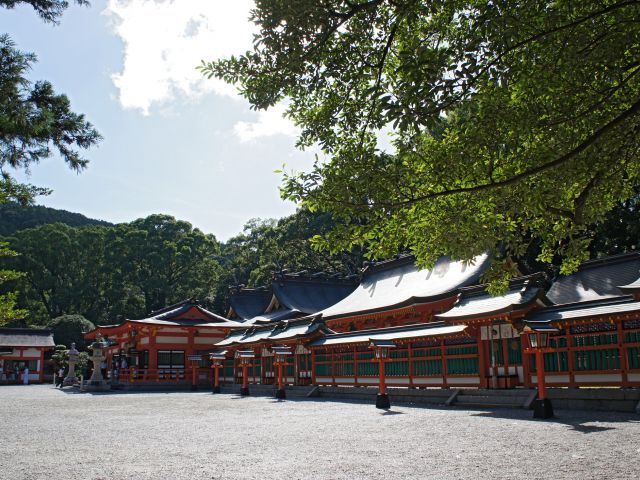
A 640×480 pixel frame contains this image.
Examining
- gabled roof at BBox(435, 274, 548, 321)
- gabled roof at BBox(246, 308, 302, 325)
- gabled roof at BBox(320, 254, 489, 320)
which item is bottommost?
gabled roof at BBox(435, 274, 548, 321)

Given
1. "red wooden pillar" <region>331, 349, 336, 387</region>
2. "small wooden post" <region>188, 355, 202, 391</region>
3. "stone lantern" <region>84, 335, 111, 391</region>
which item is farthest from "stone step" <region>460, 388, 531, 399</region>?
"stone lantern" <region>84, 335, 111, 391</region>

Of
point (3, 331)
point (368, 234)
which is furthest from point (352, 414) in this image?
point (3, 331)

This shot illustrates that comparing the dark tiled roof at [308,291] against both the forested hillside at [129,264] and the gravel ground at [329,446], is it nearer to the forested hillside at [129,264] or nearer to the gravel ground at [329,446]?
the forested hillside at [129,264]

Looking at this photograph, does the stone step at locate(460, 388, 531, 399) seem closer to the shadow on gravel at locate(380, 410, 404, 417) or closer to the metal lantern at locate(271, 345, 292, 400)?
the shadow on gravel at locate(380, 410, 404, 417)

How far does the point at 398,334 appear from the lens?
73.2ft

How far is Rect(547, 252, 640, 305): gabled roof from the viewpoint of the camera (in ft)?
72.5

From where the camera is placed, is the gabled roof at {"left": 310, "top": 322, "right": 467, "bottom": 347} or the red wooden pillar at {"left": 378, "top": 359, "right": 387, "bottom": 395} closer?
the red wooden pillar at {"left": 378, "top": 359, "right": 387, "bottom": 395}

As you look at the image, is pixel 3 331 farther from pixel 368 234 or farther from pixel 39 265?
pixel 368 234

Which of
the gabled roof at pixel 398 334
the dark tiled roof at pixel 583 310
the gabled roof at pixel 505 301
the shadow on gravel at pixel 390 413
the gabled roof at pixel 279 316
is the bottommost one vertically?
the shadow on gravel at pixel 390 413

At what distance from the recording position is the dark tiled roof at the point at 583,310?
1513 centimetres

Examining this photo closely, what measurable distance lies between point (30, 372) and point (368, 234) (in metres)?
52.1

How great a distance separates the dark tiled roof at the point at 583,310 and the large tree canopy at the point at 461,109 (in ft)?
24.1

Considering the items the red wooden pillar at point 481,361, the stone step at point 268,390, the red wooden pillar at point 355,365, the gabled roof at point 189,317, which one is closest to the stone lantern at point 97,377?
the gabled roof at point 189,317

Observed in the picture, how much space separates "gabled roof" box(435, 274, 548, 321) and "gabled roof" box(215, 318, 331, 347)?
369 inches
